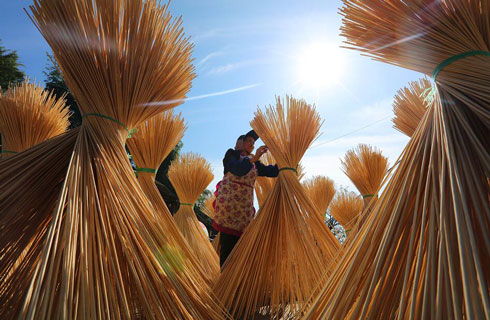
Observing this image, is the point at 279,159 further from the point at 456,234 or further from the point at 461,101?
the point at 456,234

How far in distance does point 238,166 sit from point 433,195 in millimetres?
1171

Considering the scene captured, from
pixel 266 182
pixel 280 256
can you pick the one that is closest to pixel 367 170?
pixel 266 182

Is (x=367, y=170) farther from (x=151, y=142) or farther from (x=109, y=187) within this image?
(x=109, y=187)

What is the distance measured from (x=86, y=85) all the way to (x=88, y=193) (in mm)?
340

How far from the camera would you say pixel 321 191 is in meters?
3.69

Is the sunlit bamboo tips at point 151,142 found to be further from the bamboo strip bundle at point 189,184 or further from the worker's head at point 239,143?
the bamboo strip bundle at point 189,184

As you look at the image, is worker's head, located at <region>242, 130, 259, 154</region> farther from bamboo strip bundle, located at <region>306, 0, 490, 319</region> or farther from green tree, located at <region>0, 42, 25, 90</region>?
green tree, located at <region>0, 42, 25, 90</region>

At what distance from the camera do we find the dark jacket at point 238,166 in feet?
5.03

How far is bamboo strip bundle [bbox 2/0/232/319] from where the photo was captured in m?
0.50

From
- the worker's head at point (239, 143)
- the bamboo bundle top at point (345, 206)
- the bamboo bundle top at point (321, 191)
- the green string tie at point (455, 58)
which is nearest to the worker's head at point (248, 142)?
the worker's head at point (239, 143)

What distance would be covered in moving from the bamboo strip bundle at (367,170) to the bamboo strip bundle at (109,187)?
7.13 feet

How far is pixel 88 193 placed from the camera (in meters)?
0.63

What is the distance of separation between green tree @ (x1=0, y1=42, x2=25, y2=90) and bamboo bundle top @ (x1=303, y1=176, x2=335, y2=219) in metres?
7.23

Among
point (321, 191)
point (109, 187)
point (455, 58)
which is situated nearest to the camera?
point (455, 58)
